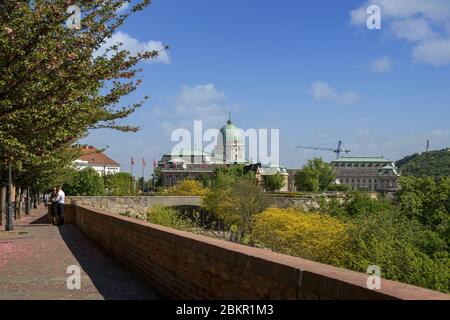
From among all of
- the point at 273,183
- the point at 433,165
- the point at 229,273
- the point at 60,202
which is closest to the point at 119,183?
the point at 273,183

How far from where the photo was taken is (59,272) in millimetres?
11609

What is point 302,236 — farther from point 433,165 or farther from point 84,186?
point 433,165

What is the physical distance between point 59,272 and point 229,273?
608 cm

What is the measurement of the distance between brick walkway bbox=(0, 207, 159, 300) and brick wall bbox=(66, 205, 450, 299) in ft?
1.36

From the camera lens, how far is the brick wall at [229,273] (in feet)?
14.9

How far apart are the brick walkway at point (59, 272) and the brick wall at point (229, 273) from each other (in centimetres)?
42

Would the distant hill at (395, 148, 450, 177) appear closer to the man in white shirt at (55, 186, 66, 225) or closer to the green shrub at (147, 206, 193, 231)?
the green shrub at (147, 206, 193, 231)

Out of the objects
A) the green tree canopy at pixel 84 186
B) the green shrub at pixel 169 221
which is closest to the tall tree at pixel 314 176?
the green tree canopy at pixel 84 186

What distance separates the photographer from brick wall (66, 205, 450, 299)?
4547 mm

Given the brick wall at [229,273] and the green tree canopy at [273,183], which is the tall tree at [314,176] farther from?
the brick wall at [229,273]

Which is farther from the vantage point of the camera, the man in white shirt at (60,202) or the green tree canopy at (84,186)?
the green tree canopy at (84,186)
